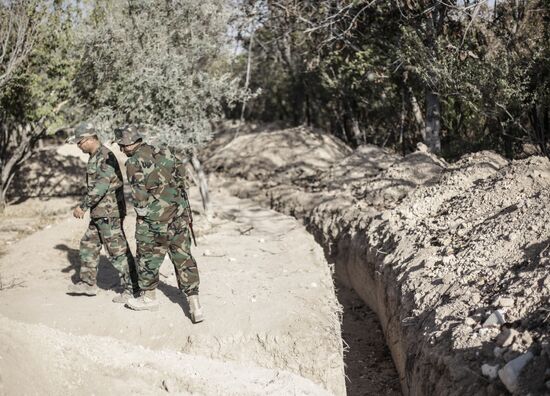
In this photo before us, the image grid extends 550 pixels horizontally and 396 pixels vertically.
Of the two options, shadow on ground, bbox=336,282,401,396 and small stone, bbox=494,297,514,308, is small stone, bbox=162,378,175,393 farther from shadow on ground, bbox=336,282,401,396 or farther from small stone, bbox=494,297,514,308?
small stone, bbox=494,297,514,308

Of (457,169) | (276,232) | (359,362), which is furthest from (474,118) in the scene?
(359,362)

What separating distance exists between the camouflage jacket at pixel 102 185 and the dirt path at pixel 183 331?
1007mm

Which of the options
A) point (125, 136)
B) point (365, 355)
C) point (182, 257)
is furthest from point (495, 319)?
point (125, 136)

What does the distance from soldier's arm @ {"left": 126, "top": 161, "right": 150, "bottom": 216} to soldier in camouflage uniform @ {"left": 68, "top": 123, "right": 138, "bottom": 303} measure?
0.67 meters

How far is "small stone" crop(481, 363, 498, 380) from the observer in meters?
3.80

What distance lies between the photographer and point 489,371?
384 cm

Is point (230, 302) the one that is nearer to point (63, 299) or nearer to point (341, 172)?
point (63, 299)

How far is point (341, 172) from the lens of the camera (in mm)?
10781

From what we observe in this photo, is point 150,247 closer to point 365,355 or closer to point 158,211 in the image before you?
point 158,211

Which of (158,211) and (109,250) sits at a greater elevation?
(158,211)

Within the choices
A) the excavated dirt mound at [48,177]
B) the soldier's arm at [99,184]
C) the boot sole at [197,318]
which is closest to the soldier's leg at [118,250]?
the soldier's arm at [99,184]

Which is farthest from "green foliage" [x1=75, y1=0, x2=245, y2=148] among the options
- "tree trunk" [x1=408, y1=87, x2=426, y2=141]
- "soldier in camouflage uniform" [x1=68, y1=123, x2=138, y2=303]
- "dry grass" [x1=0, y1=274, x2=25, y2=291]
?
"tree trunk" [x1=408, y1=87, x2=426, y2=141]

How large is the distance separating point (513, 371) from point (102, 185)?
4.21 meters

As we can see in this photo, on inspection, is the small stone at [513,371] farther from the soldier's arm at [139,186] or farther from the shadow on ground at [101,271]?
the shadow on ground at [101,271]
